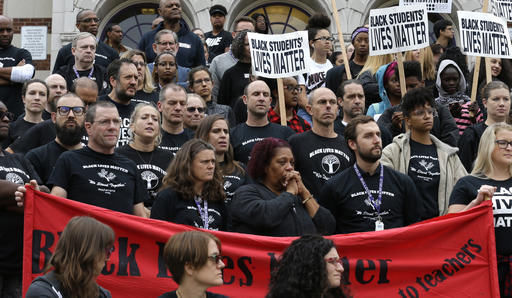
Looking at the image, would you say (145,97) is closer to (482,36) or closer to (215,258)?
(482,36)

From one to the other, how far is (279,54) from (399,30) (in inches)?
63.2

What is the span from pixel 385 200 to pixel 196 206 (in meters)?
1.57

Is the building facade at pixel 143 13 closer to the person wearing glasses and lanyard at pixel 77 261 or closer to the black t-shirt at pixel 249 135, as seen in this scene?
the black t-shirt at pixel 249 135

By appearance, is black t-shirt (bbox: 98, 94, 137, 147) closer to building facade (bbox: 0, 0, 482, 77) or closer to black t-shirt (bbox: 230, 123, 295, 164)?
black t-shirt (bbox: 230, 123, 295, 164)

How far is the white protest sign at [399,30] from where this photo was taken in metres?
11.1

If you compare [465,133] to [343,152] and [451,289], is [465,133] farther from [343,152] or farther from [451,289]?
[451,289]

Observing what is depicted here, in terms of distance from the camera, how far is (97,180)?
7227mm

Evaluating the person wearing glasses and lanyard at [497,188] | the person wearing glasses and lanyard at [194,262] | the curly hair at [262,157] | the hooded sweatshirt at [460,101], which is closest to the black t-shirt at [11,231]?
the person wearing glasses and lanyard at [194,262]

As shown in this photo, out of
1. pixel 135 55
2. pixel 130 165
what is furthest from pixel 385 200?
pixel 135 55

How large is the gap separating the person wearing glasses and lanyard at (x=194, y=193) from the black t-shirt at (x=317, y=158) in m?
1.17

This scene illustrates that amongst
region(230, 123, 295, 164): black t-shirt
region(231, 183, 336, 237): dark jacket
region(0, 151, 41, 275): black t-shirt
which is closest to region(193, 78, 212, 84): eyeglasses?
region(230, 123, 295, 164): black t-shirt

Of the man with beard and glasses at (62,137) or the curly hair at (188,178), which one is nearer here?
the curly hair at (188,178)

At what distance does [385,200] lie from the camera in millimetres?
7633

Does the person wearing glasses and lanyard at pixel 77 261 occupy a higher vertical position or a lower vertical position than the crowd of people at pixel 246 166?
lower
